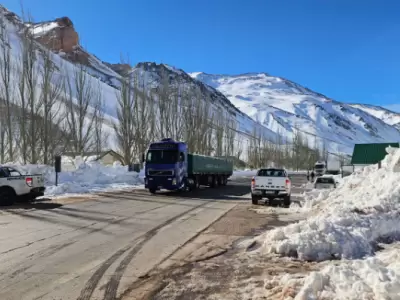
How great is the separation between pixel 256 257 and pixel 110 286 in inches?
118

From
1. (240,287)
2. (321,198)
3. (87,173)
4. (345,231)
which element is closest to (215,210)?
(321,198)

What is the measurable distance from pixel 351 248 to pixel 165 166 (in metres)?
17.6

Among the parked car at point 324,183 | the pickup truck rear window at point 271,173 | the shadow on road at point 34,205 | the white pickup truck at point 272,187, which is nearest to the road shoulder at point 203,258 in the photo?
the white pickup truck at point 272,187

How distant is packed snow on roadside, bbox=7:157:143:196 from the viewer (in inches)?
939

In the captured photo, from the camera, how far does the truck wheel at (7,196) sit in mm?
17062

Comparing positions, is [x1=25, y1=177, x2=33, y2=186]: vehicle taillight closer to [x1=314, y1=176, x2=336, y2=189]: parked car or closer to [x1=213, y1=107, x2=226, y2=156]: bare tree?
[x1=314, y1=176, x2=336, y2=189]: parked car

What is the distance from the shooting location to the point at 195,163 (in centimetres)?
2900

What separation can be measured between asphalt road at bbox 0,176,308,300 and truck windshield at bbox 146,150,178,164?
28.5ft

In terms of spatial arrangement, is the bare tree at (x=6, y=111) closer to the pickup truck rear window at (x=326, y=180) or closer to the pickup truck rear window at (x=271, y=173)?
the pickup truck rear window at (x=271, y=173)

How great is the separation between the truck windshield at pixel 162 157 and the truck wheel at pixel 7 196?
30.0ft

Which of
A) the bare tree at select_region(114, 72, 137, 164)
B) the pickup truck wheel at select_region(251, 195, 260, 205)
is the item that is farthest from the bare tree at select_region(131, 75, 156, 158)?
the pickup truck wheel at select_region(251, 195, 260, 205)

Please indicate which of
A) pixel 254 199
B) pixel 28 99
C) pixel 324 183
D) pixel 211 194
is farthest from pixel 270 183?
pixel 28 99

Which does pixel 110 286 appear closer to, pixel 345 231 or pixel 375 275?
pixel 375 275

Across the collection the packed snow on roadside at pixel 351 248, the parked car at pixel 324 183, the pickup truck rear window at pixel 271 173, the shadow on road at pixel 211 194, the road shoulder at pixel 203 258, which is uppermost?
the pickup truck rear window at pixel 271 173
